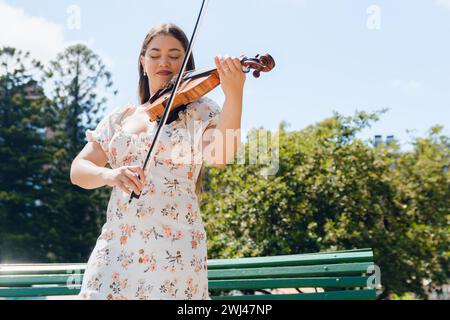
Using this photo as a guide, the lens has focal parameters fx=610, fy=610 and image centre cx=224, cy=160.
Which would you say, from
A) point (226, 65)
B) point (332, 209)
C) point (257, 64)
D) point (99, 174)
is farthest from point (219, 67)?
point (332, 209)

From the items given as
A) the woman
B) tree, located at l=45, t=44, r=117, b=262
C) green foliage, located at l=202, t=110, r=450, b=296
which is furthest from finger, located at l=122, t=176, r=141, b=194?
tree, located at l=45, t=44, r=117, b=262

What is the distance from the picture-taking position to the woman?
2010 millimetres

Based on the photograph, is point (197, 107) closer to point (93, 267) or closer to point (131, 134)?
point (131, 134)

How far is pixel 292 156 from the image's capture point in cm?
916

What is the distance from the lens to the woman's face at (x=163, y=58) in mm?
2346

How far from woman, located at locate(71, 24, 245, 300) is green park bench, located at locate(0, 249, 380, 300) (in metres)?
1.05

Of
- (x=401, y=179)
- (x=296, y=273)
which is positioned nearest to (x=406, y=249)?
(x=401, y=179)

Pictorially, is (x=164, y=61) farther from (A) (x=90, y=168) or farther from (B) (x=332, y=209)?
(B) (x=332, y=209)

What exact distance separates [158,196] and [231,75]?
0.50 meters

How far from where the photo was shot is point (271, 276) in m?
3.26

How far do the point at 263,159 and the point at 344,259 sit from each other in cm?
637

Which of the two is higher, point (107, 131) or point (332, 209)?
point (332, 209)

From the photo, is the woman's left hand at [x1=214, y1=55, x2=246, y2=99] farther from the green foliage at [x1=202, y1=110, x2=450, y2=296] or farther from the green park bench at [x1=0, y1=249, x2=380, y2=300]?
the green foliage at [x1=202, y1=110, x2=450, y2=296]
